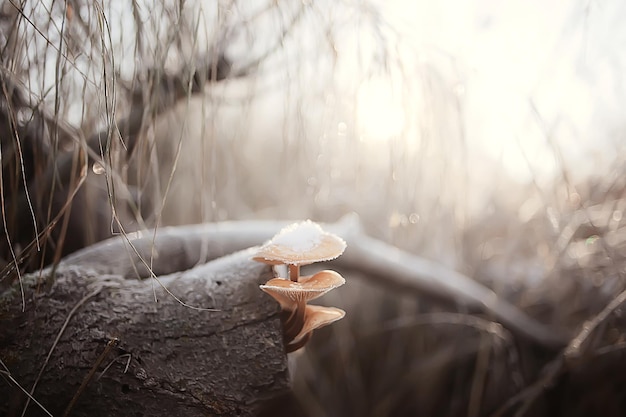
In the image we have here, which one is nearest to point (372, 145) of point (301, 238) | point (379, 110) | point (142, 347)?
point (379, 110)

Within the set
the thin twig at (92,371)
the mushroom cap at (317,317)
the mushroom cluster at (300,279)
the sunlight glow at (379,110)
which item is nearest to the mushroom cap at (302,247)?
the mushroom cluster at (300,279)

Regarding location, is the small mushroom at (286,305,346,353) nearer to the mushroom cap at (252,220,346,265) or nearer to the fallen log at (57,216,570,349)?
the mushroom cap at (252,220,346,265)

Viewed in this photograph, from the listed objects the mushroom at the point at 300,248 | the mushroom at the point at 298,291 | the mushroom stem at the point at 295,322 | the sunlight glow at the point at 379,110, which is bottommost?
the mushroom stem at the point at 295,322

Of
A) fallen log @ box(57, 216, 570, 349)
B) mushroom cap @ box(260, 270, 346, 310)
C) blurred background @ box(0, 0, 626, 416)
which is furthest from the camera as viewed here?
fallen log @ box(57, 216, 570, 349)

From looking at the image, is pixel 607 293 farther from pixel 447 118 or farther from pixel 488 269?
pixel 447 118

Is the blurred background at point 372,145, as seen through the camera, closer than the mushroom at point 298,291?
No

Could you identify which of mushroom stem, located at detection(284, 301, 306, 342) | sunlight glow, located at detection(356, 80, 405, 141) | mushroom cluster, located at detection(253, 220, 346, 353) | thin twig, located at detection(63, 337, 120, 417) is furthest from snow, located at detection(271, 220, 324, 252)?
sunlight glow, located at detection(356, 80, 405, 141)

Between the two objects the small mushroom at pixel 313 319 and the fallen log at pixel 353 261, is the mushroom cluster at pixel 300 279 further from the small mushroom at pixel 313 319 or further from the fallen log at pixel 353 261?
the fallen log at pixel 353 261

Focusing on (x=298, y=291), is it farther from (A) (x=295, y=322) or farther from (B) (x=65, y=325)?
(B) (x=65, y=325)
